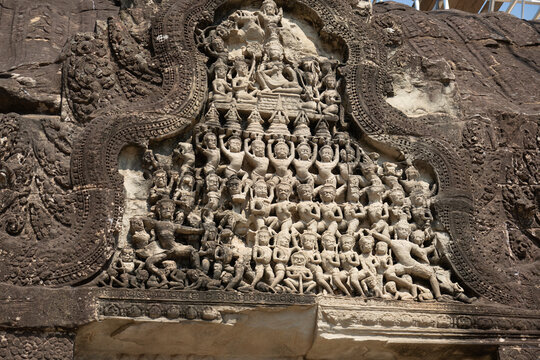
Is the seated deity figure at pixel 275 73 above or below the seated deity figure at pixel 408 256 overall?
above

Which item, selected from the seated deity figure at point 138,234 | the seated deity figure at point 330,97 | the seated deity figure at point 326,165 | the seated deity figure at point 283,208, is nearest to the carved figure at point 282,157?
the seated deity figure at point 283,208

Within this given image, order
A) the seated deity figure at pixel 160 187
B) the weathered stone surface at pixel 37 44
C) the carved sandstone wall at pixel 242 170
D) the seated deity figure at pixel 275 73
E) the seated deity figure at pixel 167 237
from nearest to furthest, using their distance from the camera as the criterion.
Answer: the carved sandstone wall at pixel 242 170, the seated deity figure at pixel 167 237, the seated deity figure at pixel 160 187, the weathered stone surface at pixel 37 44, the seated deity figure at pixel 275 73

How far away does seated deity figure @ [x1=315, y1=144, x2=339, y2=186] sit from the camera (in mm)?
7309

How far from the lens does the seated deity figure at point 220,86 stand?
7570 mm

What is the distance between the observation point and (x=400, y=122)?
775cm

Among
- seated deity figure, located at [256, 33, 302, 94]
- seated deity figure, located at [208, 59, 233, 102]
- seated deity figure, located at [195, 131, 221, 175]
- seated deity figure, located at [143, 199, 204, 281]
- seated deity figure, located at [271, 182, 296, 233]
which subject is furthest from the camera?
seated deity figure, located at [256, 33, 302, 94]

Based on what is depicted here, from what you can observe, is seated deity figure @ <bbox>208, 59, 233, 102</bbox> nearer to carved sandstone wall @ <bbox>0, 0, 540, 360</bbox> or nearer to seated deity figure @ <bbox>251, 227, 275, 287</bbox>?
carved sandstone wall @ <bbox>0, 0, 540, 360</bbox>

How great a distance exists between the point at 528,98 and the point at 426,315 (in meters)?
2.82

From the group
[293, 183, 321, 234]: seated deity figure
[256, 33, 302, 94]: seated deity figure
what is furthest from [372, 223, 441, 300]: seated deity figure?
[256, 33, 302, 94]: seated deity figure

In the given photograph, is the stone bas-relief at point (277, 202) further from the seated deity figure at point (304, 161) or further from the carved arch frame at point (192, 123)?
the carved arch frame at point (192, 123)

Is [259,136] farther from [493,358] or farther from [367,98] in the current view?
[493,358]

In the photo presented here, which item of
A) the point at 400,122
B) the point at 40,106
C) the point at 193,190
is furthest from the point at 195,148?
the point at 400,122

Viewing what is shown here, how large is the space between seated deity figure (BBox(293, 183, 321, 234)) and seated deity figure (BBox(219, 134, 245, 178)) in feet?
1.81

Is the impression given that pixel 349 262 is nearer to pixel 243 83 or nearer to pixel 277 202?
pixel 277 202
